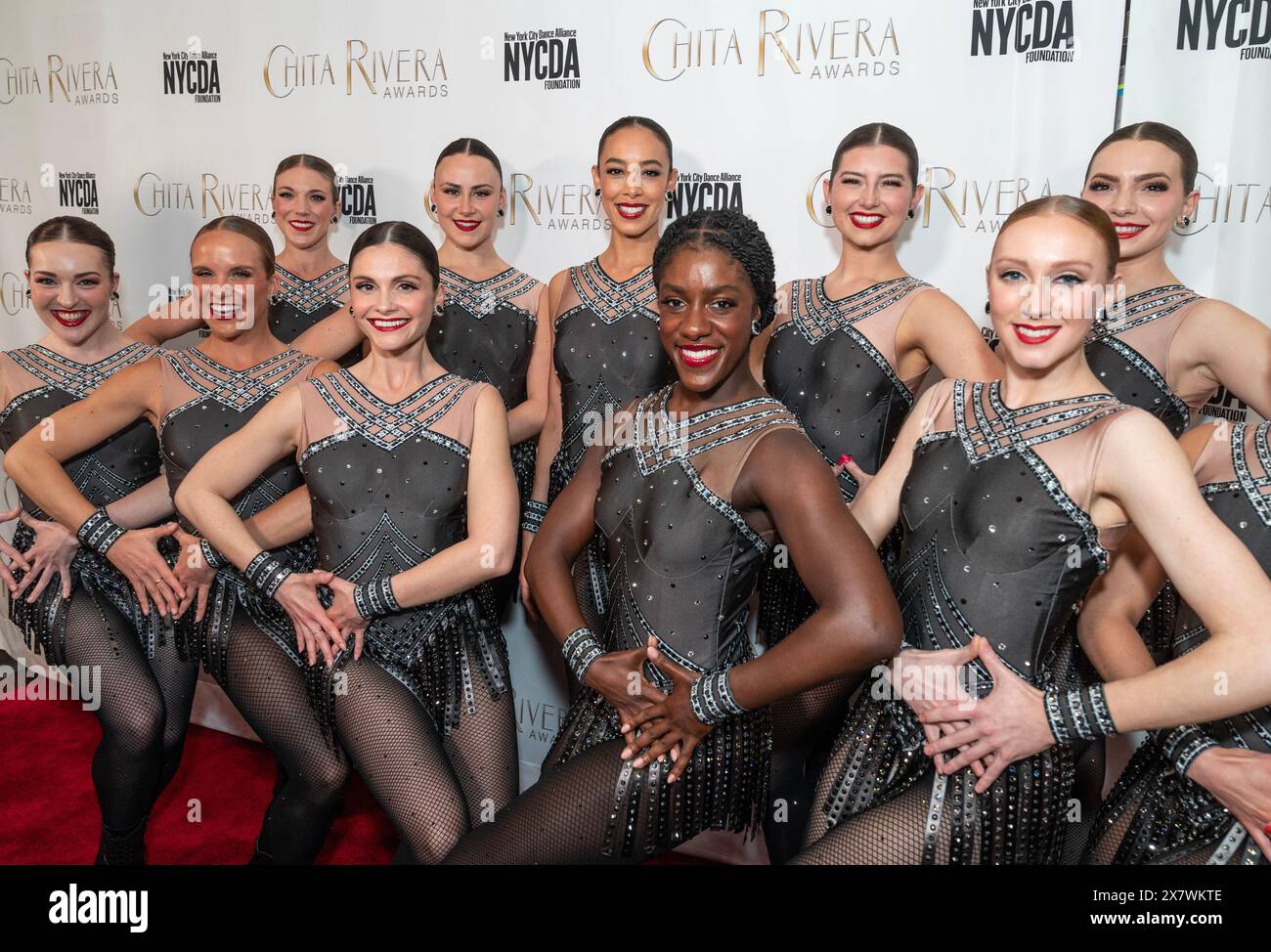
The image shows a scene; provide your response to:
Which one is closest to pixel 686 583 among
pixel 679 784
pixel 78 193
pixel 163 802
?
pixel 679 784

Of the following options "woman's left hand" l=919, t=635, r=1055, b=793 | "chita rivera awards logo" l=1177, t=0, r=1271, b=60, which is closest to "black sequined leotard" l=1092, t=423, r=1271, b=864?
"woman's left hand" l=919, t=635, r=1055, b=793

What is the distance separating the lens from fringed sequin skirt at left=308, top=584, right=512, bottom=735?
2678 millimetres

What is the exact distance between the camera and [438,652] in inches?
107

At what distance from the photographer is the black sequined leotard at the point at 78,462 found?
3156 mm

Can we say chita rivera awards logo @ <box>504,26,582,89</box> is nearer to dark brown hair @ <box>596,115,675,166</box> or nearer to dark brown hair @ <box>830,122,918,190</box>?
dark brown hair @ <box>596,115,675,166</box>

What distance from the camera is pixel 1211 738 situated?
6.43ft

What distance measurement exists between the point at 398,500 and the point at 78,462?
4.21ft

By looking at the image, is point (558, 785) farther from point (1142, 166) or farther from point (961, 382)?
point (1142, 166)

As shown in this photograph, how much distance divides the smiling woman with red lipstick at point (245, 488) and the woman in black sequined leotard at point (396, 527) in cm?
18

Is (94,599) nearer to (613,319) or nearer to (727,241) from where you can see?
(613,319)

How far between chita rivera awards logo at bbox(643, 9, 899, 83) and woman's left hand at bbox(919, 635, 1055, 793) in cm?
212

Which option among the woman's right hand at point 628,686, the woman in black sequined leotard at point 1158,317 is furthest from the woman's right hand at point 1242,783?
the woman's right hand at point 628,686

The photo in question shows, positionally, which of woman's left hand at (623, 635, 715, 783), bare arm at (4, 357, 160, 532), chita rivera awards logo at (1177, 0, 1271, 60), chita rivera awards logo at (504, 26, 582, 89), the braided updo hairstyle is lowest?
woman's left hand at (623, 635, 715, 783)
